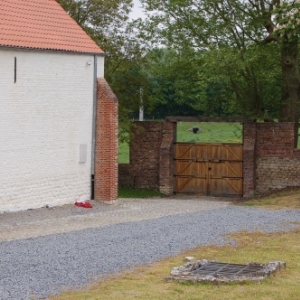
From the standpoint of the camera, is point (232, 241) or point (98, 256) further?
point (232, 241)

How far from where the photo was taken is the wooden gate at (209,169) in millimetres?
36062

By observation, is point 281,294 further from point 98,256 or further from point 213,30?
point 213,30

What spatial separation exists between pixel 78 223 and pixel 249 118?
15.3 m

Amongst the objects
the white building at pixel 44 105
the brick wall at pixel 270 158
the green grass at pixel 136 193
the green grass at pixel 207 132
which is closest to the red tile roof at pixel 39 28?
the white building at pixel 44 105

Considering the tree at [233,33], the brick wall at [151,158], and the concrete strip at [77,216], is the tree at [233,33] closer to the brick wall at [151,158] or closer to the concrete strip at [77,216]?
the brick wall at [151,158]

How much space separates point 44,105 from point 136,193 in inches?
445

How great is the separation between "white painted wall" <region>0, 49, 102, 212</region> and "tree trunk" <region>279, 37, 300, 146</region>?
413 inches

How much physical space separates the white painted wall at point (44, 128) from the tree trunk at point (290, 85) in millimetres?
10479

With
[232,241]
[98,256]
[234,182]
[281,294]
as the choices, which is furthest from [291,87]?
[281,294]

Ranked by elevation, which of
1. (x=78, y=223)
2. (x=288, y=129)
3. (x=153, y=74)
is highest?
(x=153, y=74)

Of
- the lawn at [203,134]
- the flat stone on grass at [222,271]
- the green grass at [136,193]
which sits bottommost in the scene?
the green grass at [136,193]

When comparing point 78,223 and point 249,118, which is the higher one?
point 249,118

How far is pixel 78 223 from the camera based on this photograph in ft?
74.2

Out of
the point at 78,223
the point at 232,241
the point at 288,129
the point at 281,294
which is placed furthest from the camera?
the point at 288,129
